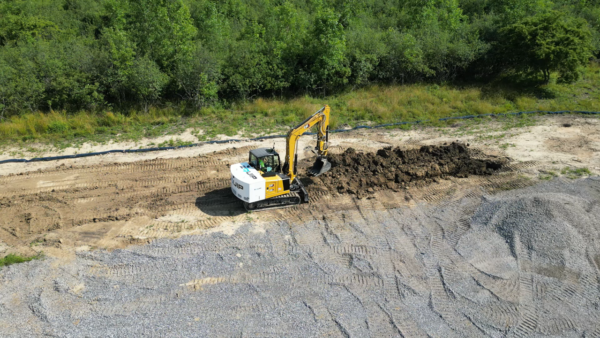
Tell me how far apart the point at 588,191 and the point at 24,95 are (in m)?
26.8

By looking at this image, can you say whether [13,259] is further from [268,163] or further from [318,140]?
[318,140]

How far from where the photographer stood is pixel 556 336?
436 inches

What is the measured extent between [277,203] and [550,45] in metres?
19.7

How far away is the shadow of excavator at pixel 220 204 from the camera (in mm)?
16094

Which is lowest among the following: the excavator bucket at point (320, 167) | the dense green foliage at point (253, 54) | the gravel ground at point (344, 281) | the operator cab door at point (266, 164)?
the gravel ground at point (344, 281)

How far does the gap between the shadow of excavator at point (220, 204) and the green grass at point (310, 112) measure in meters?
5.74

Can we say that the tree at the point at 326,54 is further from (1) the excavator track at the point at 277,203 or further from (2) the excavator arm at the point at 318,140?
(1) the excavator track at the point at 277,203

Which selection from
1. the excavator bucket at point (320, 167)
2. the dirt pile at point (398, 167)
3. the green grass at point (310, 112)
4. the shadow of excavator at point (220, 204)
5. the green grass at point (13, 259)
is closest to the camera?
the green grass at point (13, 259)

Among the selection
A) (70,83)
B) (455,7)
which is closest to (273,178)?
(70,83)

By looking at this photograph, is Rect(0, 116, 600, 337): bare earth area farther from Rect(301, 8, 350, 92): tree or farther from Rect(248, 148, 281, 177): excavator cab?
Rect(301, 8, 350, 92): tree

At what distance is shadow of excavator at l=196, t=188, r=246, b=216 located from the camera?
634 inches

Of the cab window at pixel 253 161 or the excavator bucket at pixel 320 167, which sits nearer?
the cab window at pixel 253 161

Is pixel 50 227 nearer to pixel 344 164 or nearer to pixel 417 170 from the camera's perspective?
pixel 344 164

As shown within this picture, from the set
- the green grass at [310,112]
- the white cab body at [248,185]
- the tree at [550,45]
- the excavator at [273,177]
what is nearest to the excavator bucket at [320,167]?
the excavator at [273,177]
